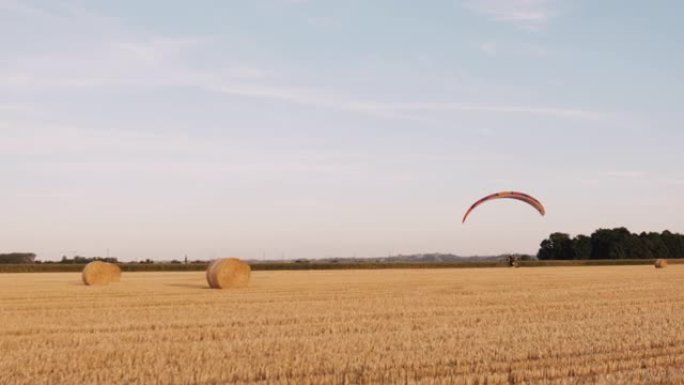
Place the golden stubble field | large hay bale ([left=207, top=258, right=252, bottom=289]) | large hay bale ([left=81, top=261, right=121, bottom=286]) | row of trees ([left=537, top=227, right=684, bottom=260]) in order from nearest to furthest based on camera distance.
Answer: the golden stubble field, large hay bale ([left=207, top=258, right=252, bottom=289]), large hay bale ([left=81, top=261, right=121, bottom=286]), row of trees ([left=537, top=227, right=684, bottom=260])

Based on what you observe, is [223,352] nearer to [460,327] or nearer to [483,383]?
[483,383]

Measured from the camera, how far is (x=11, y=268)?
59.0 m

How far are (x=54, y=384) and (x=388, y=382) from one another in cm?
362

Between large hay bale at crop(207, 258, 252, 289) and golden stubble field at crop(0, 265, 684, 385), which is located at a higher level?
large hay bale at crop(207, 258, 252, 289)

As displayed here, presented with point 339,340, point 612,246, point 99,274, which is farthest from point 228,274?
point 612,246

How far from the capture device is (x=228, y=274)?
2659cm

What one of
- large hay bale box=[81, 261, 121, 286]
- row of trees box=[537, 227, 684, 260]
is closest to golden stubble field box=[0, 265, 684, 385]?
large hay bale box=[81, 261, 121, 286]

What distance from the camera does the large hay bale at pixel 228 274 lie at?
26.3 m

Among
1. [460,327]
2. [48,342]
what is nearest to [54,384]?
[48,342]

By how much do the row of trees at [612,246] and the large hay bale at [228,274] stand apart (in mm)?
93369

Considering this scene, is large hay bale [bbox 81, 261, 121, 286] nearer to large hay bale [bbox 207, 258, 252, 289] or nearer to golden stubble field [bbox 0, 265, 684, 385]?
large hay bale [bbox 207, 258, 252, 289]

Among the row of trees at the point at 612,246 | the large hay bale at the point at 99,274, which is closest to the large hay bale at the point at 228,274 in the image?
the large hay bale at the point at 99,274

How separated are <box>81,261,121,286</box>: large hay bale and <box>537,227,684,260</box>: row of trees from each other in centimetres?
9225

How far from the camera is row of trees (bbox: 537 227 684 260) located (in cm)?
11275
